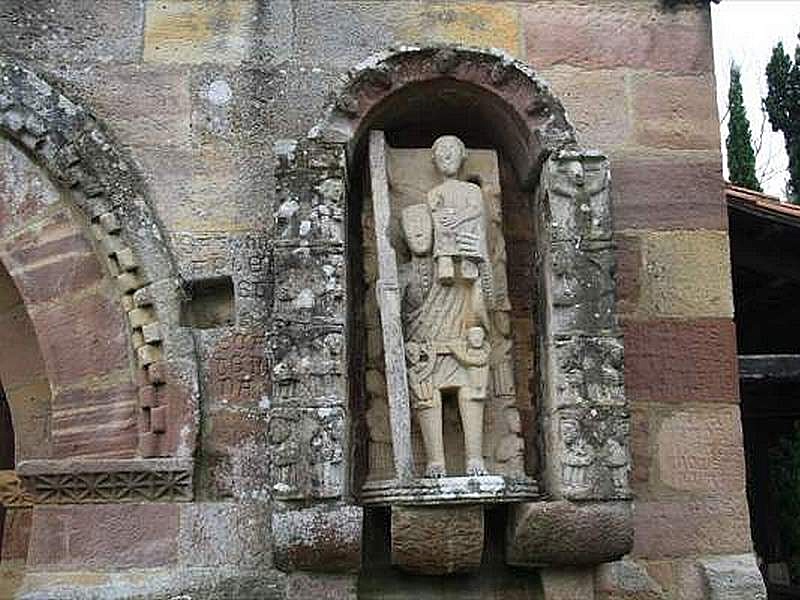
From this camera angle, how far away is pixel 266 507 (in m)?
3.95

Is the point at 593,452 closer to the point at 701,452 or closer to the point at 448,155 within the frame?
the point at 701,452

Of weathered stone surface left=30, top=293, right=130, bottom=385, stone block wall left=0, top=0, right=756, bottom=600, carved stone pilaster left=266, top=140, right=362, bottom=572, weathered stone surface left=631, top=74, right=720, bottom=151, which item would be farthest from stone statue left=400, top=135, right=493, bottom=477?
weathered stone surface left=30, top=293, right=130, bottom=385

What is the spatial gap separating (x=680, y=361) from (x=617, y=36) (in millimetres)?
1343

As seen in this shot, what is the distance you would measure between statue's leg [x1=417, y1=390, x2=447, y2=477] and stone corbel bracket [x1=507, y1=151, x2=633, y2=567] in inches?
12.2

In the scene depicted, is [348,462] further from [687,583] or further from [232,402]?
[687,583]

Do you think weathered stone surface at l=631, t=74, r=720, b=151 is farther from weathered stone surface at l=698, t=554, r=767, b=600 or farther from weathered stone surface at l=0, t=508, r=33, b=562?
weathered stone surface at l=0, t=508, r=33, b=562

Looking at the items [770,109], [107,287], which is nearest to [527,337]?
[107,287]

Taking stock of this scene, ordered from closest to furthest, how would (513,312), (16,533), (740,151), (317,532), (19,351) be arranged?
1. (317,532)
2. (513,312)
3. (19,351)
4. (16,533)
5. (740,151)

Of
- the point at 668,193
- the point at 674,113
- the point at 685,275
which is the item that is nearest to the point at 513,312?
the point at 685,275

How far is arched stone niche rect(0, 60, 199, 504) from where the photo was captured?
392 cm

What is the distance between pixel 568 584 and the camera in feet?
12.7

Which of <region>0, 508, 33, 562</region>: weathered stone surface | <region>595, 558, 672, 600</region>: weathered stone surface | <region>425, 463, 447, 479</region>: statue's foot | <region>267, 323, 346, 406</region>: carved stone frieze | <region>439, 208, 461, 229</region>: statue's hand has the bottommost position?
<region>595, 558, 672, 600</region>: weathered stone surface

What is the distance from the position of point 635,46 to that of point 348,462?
2057mm

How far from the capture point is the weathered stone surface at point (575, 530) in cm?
370
